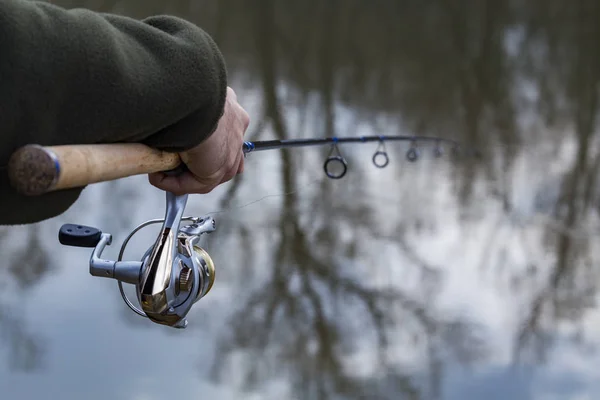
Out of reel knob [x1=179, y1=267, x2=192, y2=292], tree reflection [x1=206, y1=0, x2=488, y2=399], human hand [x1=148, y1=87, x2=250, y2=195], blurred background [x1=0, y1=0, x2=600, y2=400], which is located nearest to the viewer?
human hand [x1=148, y1=87, x2=250, y2=195]

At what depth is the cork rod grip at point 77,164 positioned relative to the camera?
48 centimetres

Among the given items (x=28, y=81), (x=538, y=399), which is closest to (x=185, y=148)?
(x=28, y=81)

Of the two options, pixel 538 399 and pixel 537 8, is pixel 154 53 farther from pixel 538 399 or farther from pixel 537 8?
pixel 537 8

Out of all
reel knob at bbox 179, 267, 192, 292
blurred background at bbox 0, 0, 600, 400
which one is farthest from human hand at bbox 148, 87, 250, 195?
blurred background at bbox 0, 0, 600, 400

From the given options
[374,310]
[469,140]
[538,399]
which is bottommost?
[538,399]

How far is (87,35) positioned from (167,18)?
0.54ft

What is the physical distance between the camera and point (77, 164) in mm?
558

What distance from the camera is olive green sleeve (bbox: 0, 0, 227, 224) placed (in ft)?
1.89

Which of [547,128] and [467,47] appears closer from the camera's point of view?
[547,128]

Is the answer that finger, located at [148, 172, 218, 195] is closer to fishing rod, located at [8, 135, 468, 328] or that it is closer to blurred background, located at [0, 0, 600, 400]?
fishing rod, located at [8, 135, 468, 328]

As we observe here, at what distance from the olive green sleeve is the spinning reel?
0.16 metres

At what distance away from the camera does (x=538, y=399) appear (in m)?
2.82

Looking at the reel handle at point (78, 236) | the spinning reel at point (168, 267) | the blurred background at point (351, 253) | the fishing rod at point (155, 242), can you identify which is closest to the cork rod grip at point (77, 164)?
the fishing rod at point (155, 242)

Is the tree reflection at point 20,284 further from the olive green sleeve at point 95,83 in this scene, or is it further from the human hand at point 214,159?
the olive green sleeve at point 95,83
